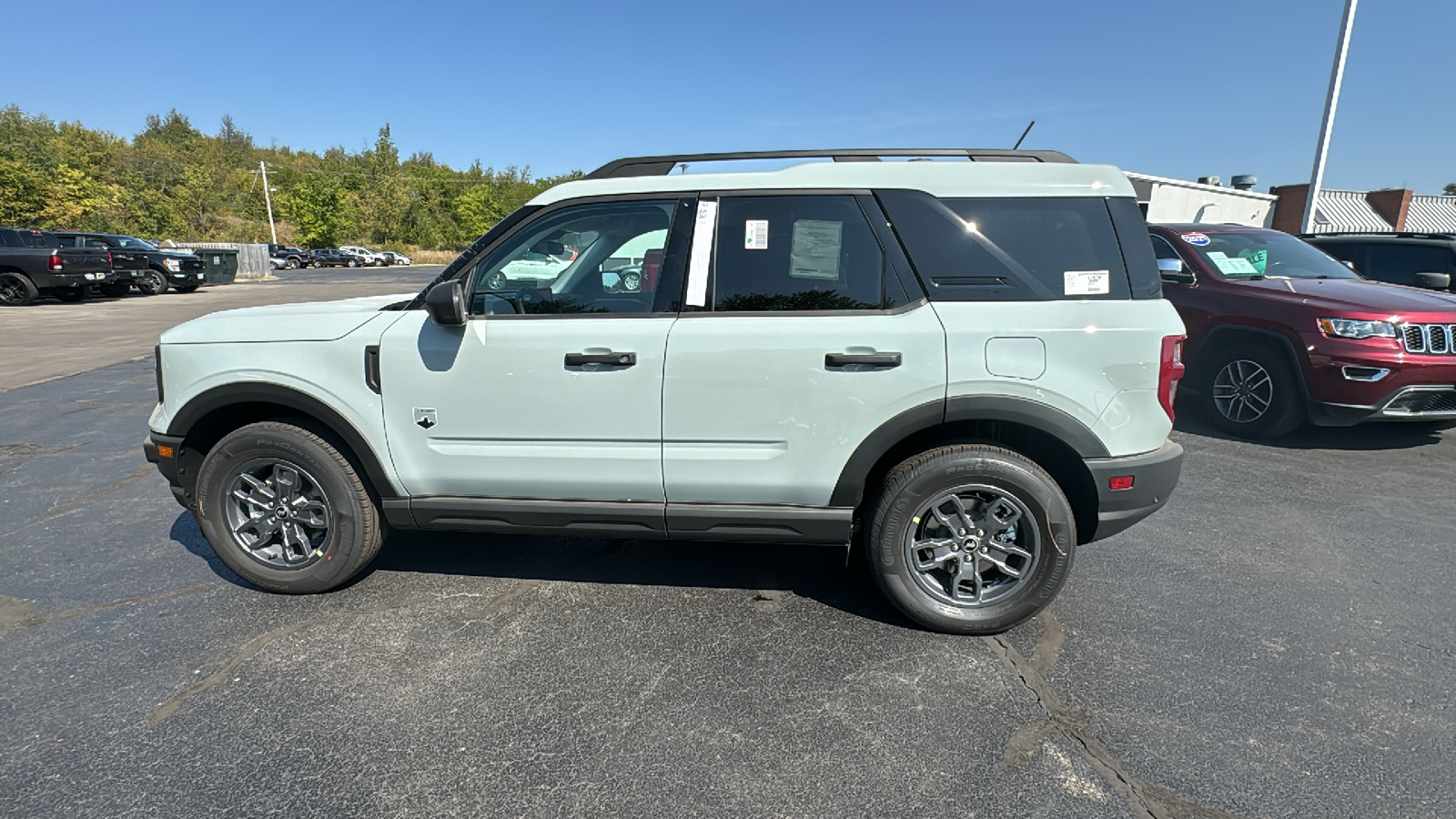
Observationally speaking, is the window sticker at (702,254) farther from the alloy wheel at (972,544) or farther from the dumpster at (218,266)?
the dumpster at (218,266)

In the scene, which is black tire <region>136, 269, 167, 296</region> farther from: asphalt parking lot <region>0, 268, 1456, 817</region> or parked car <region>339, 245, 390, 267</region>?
parked car <region>339, 245, 390, 267</region>

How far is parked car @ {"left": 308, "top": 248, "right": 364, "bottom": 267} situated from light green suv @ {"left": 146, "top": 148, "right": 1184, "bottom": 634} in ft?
169

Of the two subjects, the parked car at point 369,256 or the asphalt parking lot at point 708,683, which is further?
the parked car at point 369,256

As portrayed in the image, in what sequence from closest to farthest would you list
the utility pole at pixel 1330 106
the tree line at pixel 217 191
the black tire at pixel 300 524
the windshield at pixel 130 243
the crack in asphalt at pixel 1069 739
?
the crack in asphalt at pixel 1069 739 < the black tire at pixel 300 524 < the utility pole at pixel 1330 106 < the windshield at pixel 130 243 < the tree line at pixel 217 191

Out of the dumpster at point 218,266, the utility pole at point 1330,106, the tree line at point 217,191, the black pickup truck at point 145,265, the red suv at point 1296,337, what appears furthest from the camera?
the tree line at point 217,191

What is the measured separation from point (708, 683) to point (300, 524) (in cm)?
203

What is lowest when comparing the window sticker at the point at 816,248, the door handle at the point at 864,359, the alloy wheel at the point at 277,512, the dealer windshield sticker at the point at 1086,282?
the alloy wheel at the point at 277,512

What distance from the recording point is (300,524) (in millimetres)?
3252

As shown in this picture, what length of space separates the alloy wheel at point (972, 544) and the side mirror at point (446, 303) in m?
2.00

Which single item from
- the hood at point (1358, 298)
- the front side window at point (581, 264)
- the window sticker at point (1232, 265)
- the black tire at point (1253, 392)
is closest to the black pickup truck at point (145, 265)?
the front side window at point (581, 264)

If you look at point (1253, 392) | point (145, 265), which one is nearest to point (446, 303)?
point (1253, 392)

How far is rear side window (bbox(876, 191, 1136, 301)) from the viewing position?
2771mm

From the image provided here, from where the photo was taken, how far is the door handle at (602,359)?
2840 millimetres

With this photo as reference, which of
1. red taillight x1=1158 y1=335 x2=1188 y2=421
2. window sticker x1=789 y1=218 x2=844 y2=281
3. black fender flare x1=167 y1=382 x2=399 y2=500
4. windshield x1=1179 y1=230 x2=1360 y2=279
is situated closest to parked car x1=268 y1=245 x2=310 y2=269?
black fender flare x1=167 y1=382 x2=399 y2=500
